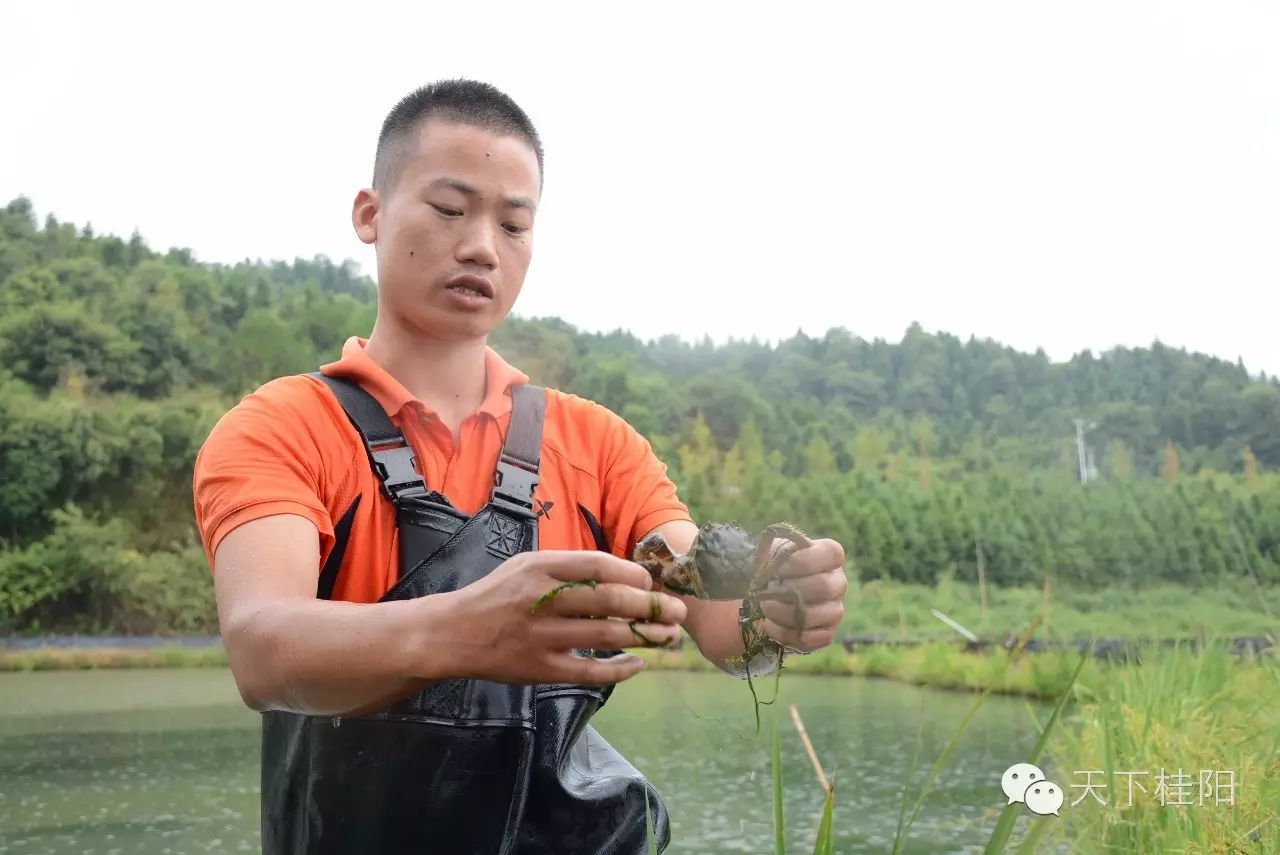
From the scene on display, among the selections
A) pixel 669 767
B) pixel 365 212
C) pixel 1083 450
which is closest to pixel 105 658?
pixel 669 767

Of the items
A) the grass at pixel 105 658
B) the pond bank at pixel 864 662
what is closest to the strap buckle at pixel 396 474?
the pond bank at pixel 864 662

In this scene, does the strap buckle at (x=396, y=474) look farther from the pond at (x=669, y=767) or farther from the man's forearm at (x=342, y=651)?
the pond at (x=669, y=767)

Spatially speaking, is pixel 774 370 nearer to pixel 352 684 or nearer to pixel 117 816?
pixel 117 816

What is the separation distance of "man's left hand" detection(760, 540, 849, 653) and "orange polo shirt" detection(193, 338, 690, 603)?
11.1 inches

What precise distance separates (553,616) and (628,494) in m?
0.69

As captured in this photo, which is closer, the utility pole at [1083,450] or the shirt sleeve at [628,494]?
the shirt sleeve at [628,494]

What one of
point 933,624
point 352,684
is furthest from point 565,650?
point 933,624

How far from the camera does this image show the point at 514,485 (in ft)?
4.99

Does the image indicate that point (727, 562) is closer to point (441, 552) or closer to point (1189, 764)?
point (441, 552)

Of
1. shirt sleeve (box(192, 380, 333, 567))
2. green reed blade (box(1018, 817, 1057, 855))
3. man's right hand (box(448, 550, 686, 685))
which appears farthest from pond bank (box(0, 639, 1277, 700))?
man's right hand (box(448, 550, 686, 685))

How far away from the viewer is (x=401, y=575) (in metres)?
1.48

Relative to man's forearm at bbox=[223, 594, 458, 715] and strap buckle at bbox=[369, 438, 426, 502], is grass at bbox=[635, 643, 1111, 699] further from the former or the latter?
man's forearm at bbox=[223, 594, 458, 715]

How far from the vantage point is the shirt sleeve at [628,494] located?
1.71 metres

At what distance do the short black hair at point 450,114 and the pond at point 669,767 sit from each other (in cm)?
346
